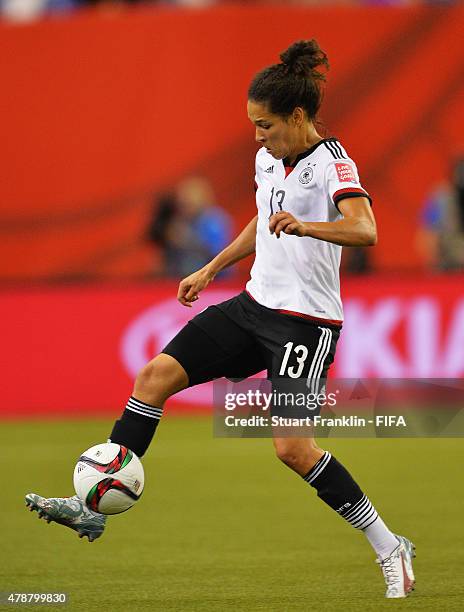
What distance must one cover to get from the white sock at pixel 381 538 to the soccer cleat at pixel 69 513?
1.18 metres

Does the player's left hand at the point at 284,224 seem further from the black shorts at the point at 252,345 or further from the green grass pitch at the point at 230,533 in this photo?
the green grass pitch at the point at 230,533

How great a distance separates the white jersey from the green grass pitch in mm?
1278

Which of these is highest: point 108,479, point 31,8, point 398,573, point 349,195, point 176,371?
point 31,8

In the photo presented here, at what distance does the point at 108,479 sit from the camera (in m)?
5.75

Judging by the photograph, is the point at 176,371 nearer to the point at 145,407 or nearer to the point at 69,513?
the point at 145,407

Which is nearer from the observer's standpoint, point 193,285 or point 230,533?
point 193,285

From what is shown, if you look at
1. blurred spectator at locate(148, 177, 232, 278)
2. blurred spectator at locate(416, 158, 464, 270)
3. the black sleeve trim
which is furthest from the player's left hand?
blurred spectator at locate(148, 177, 232, 278)

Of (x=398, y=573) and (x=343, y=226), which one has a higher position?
(x=343, y=226)

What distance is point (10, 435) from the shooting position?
11672mm

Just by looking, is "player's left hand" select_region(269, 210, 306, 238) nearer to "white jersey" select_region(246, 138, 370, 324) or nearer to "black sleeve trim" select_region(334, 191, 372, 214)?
"black sleeve trim" select_region(334, 191, 372, 214)

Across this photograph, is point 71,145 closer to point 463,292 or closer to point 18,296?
point 18,296

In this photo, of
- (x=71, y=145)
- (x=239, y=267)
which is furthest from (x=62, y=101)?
(x=239, y=267)

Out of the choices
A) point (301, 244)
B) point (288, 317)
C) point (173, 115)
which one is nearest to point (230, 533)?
point (288, 317)

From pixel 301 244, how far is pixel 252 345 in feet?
1.74
